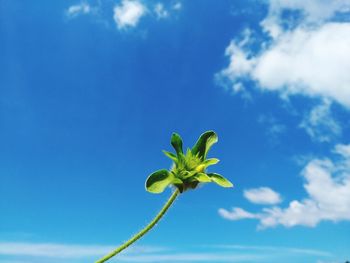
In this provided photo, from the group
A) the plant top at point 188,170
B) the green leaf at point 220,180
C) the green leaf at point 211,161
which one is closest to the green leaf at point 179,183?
the plant top at point 188,170

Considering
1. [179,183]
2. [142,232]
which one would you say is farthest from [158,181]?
[142,232]

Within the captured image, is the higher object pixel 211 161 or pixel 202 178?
pixel 211 161

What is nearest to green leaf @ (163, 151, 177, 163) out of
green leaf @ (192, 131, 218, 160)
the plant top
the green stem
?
the plant top

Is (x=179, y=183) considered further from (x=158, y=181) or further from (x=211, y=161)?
(x=211, y=161)

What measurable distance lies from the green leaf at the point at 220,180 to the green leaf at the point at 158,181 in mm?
210

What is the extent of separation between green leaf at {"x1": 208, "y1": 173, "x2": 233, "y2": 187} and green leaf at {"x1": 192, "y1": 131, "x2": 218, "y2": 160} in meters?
0.16

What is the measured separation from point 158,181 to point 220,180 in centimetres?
31

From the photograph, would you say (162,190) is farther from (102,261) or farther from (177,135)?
(177,135)

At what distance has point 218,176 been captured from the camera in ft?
5.25

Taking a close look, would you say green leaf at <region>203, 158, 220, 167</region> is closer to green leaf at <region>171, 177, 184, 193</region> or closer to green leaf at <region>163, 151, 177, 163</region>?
green leaf at <region>163, 151, 177, 163</region>

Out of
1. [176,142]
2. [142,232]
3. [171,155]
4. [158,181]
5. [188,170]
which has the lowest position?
[142,232]

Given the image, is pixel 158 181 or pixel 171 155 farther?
pixel 171 155

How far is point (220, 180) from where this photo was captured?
1561mm

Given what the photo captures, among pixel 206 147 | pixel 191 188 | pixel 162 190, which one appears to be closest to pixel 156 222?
pixel 162 190
